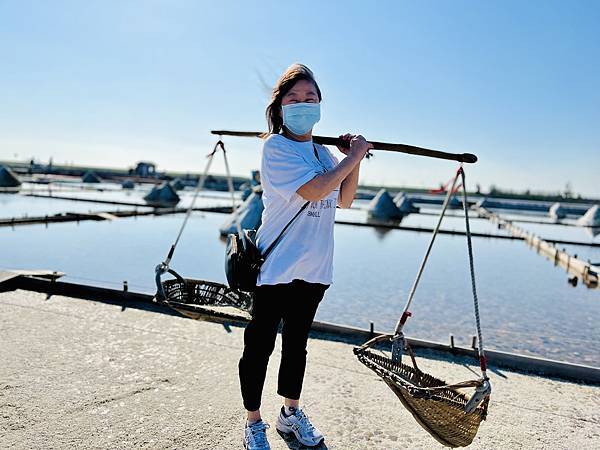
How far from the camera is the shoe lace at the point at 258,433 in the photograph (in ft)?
7.54

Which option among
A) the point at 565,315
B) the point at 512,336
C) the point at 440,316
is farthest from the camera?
the point at 565,315

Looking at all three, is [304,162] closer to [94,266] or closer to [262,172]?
[262,172]

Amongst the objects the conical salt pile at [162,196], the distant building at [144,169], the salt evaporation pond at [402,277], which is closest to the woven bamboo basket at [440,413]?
the salt evaporation pond at [402,277]

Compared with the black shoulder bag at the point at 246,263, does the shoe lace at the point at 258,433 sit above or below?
below

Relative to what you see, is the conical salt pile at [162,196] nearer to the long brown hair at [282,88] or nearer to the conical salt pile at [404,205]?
the conical salt pile at [404,205]

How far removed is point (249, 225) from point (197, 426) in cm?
1257

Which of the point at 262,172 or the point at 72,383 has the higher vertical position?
the point at 262,172

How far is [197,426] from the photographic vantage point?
257 cm

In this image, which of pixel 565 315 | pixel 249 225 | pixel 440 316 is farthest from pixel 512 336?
pixel 249 225

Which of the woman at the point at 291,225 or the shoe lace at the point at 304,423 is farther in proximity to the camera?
the shoe lace at the point at 304,423

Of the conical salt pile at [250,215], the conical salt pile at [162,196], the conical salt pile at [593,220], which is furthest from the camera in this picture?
the conical salt pile at [162,196]

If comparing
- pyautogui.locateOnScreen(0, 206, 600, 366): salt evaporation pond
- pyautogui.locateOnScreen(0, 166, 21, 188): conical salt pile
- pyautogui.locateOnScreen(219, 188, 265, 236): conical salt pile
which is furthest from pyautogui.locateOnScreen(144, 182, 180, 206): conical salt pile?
pyautogui.locateOnScreen(219, 188, 265, 236): conical salt pile

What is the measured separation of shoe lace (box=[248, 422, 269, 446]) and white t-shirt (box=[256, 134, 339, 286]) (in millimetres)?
716

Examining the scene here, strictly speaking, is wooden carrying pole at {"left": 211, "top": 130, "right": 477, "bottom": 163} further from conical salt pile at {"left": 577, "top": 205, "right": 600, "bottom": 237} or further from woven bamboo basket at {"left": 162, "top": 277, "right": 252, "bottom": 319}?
conical salt pile at {"left": 577, "top": 205, "right": 600, "bottom": 237}
